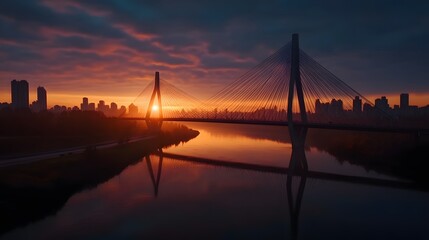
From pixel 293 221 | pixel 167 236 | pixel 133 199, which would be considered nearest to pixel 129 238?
pixel 167 236

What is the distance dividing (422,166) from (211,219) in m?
17.6

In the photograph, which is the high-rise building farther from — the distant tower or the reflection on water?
the reflection on water

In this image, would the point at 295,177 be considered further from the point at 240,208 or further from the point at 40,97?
the point at 40,97

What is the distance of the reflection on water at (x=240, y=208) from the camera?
12234mm

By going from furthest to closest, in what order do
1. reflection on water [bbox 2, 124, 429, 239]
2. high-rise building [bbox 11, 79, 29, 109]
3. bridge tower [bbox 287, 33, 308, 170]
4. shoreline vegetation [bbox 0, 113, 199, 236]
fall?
high-rise building [bbox 11, 79, 29, 109] → bridge tower [bbox 287, 33, 308, 170] → shoreline vegetation [bbox 0, 113, 199, 236] → reflection on water [bbox 2, 124, 429, 239]

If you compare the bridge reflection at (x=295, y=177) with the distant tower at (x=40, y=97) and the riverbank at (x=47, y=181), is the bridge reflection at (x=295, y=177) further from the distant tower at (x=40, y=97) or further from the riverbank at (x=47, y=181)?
the distant tower at (x=40, y=97)

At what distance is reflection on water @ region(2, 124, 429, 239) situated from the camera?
12.2m

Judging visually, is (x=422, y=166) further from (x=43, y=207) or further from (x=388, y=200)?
(x=43, y=207)

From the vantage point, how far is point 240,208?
15250 millimetres

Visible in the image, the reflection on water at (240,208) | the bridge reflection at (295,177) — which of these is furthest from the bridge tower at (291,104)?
the reflection on water at (240,208)

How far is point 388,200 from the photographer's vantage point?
660 inches

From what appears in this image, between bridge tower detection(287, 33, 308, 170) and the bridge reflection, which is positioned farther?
bridge tower detection(287, 33, 308, 170)

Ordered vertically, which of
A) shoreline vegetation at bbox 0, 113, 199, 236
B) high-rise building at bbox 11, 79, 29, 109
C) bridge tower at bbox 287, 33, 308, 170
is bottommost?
shoreline vegetation at bbox 0, 113, 199, 236

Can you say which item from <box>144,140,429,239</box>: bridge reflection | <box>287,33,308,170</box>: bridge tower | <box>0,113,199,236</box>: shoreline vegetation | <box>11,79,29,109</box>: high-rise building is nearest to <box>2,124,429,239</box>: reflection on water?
<box>144,140,429,239</box>: bridge reflection
